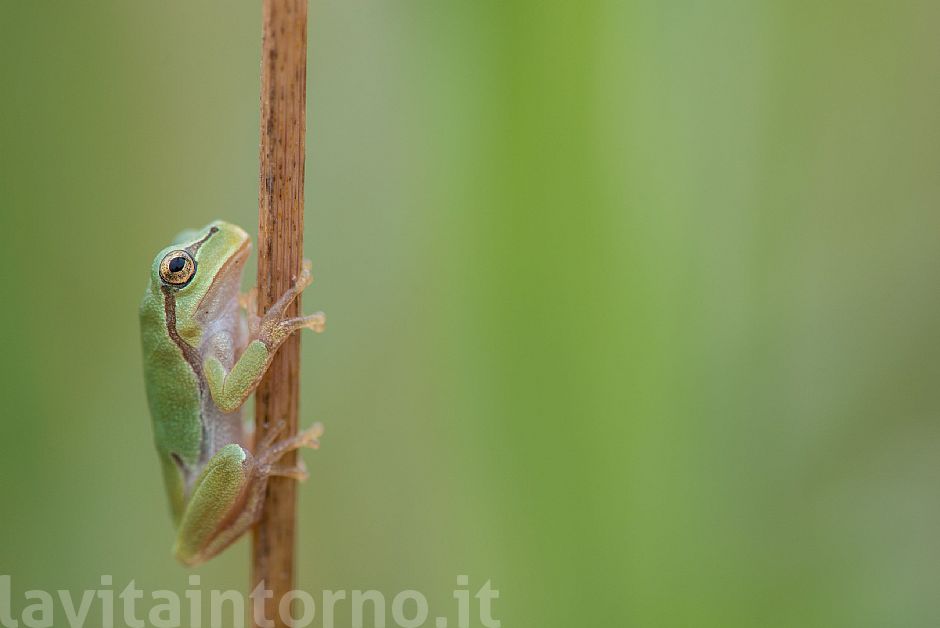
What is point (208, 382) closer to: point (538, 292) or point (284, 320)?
point (284, 320)

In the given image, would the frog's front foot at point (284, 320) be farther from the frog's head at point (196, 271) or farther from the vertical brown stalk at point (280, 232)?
the frog's head at point (196, 271)

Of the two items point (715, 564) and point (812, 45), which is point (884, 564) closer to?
point (715, 564)

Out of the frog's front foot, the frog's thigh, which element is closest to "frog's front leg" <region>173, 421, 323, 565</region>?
the frog's thigh

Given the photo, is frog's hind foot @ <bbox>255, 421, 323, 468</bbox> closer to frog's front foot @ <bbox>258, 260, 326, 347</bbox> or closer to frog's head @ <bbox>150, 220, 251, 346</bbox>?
frog's front foot @ <bbox>258, 260, 326, 347</bbox>

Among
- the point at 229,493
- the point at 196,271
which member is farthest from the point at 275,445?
the point at 196,271

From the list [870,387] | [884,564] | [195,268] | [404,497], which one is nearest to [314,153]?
[195,268]
